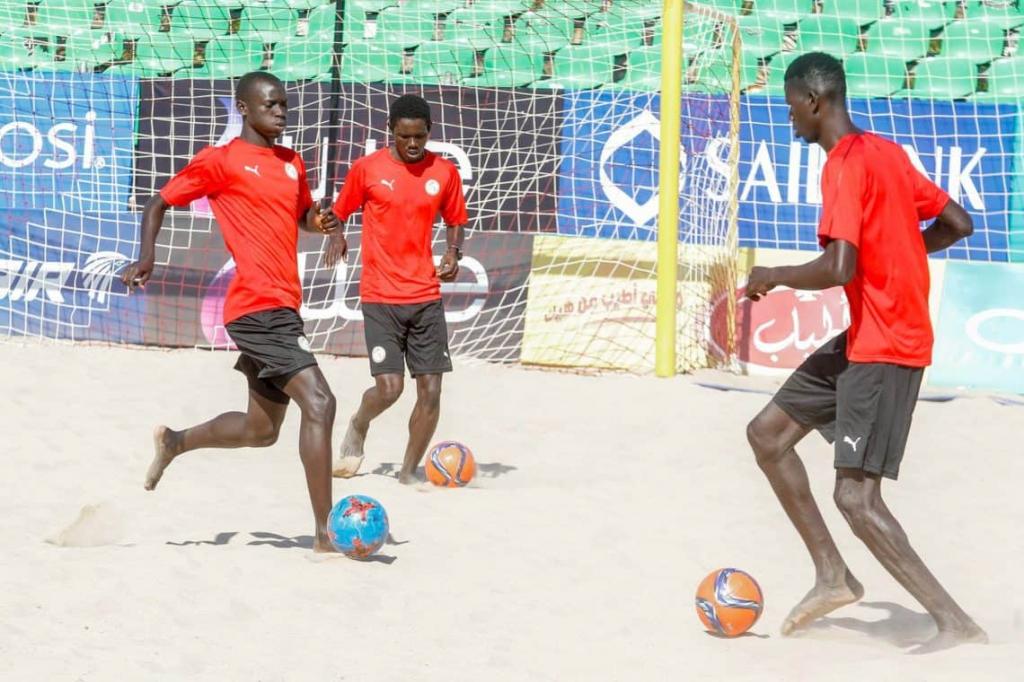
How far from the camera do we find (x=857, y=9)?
14.2m

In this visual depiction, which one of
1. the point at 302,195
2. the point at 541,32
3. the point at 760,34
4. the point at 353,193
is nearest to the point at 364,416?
the point at 353,193

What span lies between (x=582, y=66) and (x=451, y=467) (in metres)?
7.09

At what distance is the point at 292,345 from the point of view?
5.57 m

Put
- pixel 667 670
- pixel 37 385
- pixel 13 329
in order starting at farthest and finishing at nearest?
pixel 13 329, pixel 37 385, pixel 667 670

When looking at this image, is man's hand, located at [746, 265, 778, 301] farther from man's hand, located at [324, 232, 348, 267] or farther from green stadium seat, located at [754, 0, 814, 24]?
green stadium seat, located at [754, 0, 814, 24]

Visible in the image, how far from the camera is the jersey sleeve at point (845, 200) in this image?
421cm

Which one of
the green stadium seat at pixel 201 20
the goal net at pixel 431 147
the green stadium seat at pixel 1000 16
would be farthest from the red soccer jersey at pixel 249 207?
the green stadium seat at pixel 1000 16

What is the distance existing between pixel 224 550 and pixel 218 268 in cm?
637

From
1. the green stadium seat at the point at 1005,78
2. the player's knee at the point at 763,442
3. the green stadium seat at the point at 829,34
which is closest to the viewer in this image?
the player's knee at the point at 763,442

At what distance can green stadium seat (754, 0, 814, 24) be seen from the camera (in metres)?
14.1

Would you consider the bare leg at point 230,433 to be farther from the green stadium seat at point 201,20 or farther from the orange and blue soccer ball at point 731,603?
the green stadium seat at point 201,20

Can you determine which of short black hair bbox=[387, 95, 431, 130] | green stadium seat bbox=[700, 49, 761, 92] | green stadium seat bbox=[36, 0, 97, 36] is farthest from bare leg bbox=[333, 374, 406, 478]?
green stadium seat bbox=[36, 0, 97, 36]

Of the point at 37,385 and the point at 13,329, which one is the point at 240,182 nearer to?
the point at 37,385

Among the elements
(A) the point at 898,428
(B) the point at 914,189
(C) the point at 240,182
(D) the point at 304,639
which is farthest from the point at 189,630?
(B) the point at 914,189
